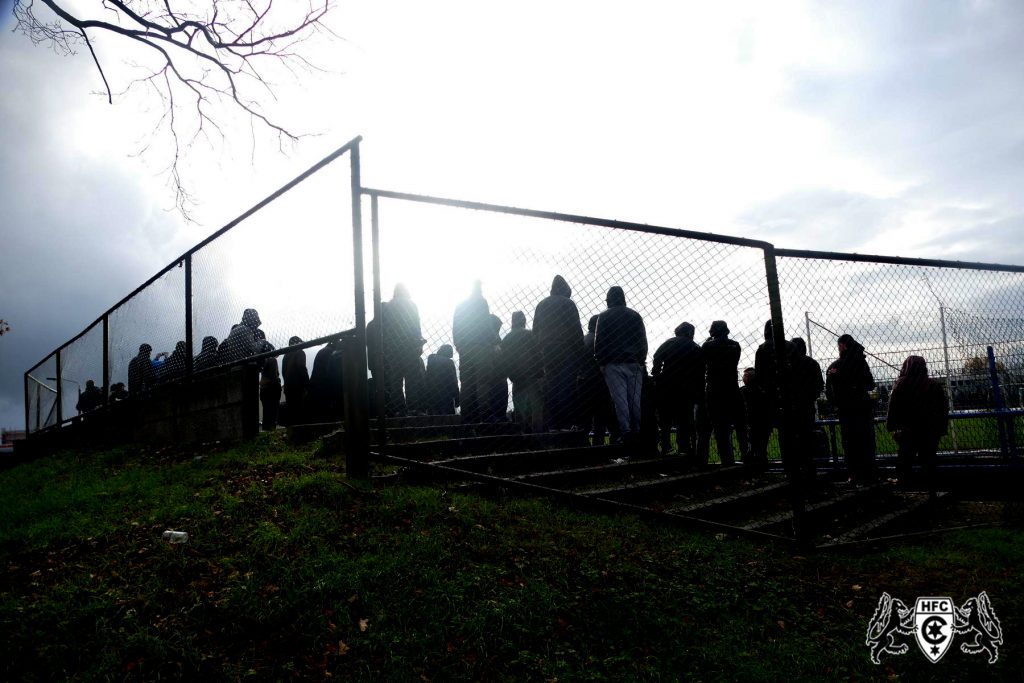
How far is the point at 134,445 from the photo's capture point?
819 centimetres

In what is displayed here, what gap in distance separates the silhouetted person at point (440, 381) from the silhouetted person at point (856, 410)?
449cm

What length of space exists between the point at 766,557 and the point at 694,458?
2.67m

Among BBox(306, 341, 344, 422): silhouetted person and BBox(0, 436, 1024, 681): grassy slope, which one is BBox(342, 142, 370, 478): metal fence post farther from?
BBox(306, 341, 344, 422): silhouetted person

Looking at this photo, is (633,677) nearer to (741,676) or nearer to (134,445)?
(741,676)

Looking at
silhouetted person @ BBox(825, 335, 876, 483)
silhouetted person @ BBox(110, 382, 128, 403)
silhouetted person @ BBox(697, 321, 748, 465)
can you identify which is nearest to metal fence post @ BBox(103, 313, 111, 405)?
silhouetted person @ BBox(110, 382, 128, 403)

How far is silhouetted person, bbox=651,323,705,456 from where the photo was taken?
318 inches

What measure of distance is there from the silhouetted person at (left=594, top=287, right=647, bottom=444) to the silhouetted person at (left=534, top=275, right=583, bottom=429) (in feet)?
1.01

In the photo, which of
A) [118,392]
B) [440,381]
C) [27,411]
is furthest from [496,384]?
[27,411]

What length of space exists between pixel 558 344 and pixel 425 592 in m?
4.49

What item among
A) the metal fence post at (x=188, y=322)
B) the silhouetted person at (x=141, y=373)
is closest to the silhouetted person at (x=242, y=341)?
the metal fence post at (x=188, y=322)

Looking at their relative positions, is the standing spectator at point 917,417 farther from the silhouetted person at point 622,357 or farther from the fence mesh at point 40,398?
the fence mesh at point 40,398

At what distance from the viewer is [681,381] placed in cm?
809

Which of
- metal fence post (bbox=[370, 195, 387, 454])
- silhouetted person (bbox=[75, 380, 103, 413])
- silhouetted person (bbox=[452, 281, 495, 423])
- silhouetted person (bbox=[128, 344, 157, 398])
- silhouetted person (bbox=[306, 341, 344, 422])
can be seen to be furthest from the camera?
silhouetted person (bbox=[75, 380, 103, 413])

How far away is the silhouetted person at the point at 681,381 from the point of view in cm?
808
